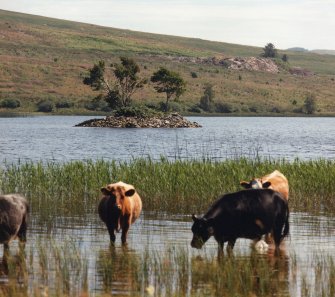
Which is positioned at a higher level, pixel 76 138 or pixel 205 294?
pixel 205 294

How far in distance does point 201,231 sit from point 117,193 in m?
2.37

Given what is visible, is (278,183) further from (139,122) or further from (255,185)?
(139,122)

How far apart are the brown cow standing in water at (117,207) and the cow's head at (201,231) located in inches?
79.4

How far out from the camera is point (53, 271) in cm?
1552

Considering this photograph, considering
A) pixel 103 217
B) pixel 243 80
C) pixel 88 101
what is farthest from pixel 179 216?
pixel 243 80

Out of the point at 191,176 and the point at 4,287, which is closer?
the point at 4,287

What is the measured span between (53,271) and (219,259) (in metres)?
3.26

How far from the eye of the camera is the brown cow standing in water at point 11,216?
16.7 m

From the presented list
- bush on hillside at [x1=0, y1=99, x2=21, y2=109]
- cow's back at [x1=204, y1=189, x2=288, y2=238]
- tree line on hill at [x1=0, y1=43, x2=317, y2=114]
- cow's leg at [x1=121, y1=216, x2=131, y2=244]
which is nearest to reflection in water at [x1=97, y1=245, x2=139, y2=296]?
cow's leg at [x1=121, y1=216, x2=131, y2=244]

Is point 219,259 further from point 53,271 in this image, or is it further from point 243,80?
point 243,80

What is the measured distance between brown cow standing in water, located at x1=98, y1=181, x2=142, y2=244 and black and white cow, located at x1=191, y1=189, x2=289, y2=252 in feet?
6.91

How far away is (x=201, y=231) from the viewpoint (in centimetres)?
1712

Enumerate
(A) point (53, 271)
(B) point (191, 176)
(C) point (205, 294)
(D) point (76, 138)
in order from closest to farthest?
(C) point (205, 294), (A) point (53, 271), (B) point (191, 176), (D) point (76, 138)

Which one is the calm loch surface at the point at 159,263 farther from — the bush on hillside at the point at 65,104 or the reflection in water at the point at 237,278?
the bush on hillside at the point at 65,104
